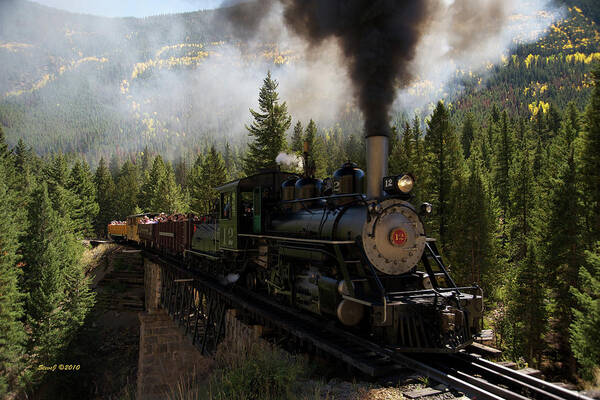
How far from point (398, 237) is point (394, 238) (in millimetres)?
112

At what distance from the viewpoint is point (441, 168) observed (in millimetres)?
26828

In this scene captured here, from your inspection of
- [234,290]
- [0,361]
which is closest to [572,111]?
[234,290]

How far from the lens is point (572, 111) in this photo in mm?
→ 39875

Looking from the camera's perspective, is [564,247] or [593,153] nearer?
[593,153]

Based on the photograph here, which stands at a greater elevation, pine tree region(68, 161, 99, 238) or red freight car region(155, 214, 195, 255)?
pine tree region(68, 161, 99, 238)

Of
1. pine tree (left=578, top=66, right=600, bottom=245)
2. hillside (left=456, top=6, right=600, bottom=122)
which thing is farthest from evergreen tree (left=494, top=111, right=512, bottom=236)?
hillside (left=456, top=6, right=600, bottom=122)

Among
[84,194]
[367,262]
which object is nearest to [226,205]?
[367,262]

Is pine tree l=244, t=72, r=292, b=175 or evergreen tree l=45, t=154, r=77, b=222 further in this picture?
evergreen tree l=45, t=154, r=77, b=222

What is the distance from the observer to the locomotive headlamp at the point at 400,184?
7238 mm

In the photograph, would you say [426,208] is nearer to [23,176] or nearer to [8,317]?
[8,317]

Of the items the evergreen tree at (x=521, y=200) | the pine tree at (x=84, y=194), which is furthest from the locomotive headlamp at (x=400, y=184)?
the pine tree at (x=84, y=194)

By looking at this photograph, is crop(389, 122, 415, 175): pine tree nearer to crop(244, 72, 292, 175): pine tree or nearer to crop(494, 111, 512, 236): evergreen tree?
crop(244, 72, 292, 175): pine tree

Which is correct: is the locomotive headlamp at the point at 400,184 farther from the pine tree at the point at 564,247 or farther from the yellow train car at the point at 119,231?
the yellow train car at the point at 119,231

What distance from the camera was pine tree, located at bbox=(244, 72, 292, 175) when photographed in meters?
32.1
